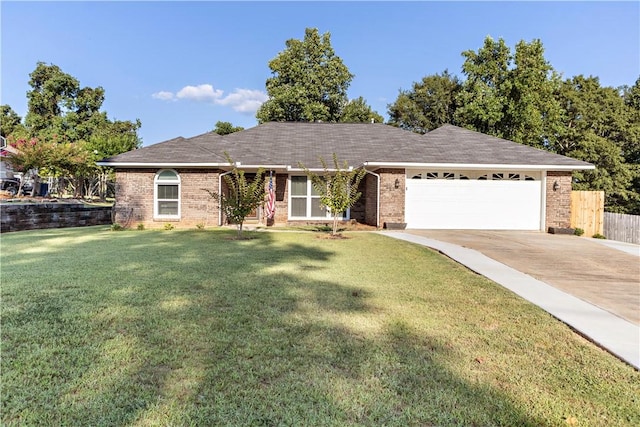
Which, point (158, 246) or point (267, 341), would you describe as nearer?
point (267, 341)

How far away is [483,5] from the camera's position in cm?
1399

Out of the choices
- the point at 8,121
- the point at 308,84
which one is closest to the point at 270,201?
the point at 308,84

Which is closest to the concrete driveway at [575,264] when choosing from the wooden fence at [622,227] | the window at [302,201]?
the wooden fence at [622,227]

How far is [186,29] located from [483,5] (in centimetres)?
1236

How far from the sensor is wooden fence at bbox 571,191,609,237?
14.4m

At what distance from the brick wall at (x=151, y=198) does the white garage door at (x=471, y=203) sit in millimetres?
8301

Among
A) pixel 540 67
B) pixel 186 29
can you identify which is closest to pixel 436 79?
pixel 540 67

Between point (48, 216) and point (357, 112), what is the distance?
82.3ft

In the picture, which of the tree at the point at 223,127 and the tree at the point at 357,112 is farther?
the tree at the point at 223,127

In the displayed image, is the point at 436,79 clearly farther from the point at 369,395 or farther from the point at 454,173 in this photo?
the point at 369,395

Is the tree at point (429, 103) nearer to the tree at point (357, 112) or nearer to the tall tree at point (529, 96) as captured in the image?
the tree at point (357, 112)

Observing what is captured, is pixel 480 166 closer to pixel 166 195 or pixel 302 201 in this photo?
pixel 302 201

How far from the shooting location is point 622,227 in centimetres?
1407

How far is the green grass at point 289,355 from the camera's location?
2.52m
